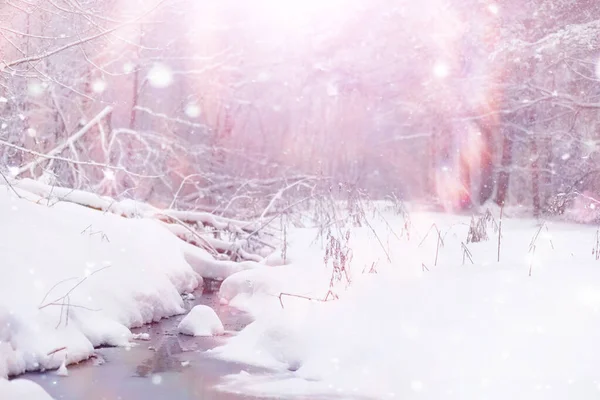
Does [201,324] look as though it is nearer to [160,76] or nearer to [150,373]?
[150,373]

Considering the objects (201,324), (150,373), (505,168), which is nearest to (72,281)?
(201,324)

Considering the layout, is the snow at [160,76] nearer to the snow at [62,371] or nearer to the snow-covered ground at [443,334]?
the snow-covered ground at [443,334]

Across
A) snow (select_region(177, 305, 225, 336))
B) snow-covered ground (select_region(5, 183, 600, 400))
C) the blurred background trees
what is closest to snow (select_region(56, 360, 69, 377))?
snow-covered ground (select_region(5, 183, 600, 400))

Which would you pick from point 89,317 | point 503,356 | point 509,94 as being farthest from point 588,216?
point 89,317

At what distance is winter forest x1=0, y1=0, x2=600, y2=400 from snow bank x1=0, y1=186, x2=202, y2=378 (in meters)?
0.03

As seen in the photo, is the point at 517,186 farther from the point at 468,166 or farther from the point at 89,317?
the point at 89,317

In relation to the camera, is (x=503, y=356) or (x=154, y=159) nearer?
(x=503, y=356)

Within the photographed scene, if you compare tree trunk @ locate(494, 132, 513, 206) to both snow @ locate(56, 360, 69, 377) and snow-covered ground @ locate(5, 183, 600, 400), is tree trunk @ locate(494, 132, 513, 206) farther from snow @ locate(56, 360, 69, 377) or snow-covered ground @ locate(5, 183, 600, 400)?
snow @ locate(56, 360, 69, 377)

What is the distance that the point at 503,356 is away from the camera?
4.04 metres

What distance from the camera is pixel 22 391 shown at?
12.4ft

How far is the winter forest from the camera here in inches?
173

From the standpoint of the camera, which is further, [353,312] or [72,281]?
[72,281]

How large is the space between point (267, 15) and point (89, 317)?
13697 millimetres

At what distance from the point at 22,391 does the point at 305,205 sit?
347 inches
